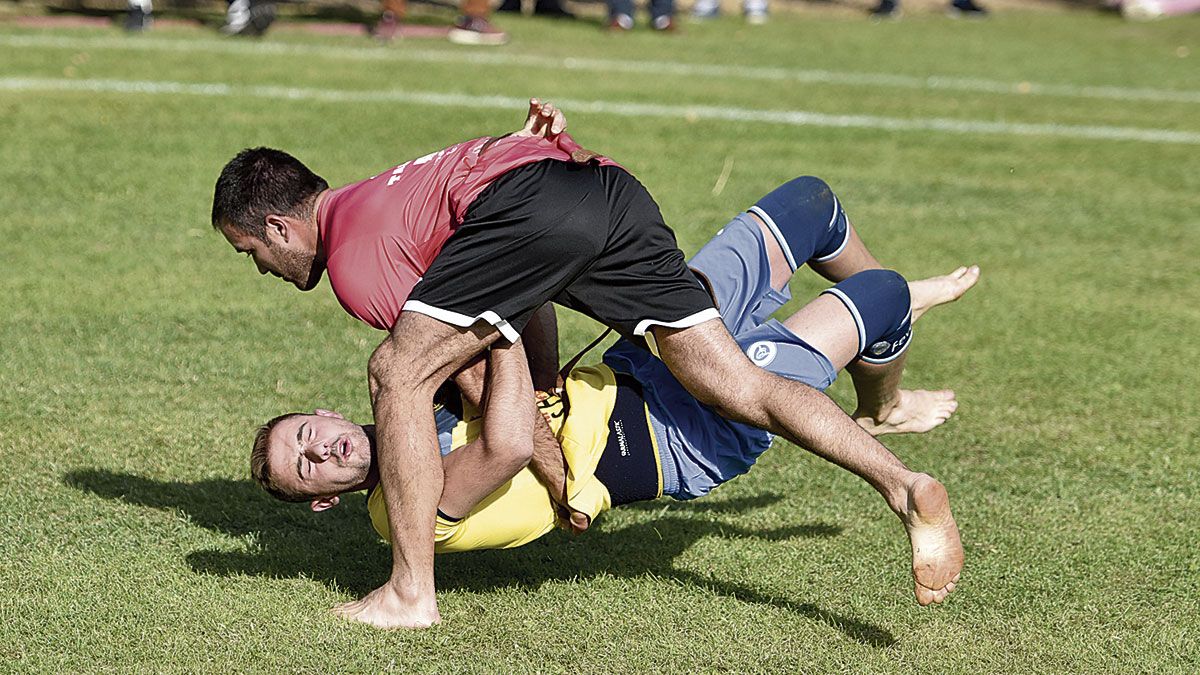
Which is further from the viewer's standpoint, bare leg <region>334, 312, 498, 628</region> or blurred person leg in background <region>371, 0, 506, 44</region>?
blurred person leg in background <region>371, 0, 506, 44</region>

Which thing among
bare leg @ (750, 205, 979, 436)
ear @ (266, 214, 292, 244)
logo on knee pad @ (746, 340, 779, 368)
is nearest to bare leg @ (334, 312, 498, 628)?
ear @ (266, 214, 292, 244)

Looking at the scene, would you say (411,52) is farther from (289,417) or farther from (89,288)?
(289,417)

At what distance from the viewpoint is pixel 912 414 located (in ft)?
17.5

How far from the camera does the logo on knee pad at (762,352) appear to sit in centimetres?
469

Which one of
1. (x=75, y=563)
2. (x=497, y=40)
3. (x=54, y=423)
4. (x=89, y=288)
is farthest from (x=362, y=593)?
(x=497, y=40)

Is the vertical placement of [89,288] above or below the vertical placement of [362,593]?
below

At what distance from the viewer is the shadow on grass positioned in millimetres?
4824

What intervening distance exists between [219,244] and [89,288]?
3.60 feet

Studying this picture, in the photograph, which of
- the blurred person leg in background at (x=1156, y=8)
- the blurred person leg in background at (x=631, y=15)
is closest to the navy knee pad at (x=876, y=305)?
the blurred person leg in background at (x=631, y=15)

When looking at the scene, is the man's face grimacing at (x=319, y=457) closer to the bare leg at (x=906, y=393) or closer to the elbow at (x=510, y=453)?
the elbow at (x=510, y=453)

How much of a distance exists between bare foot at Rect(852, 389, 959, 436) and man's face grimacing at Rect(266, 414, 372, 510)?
6.06 feet

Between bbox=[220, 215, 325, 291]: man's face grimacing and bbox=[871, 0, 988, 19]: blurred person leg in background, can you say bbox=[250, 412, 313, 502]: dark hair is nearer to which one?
bbox=[220, 215, 325, 291]: man's face grimacing

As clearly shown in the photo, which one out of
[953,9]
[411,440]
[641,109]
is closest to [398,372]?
[411,440]

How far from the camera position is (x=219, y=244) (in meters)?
8.76
